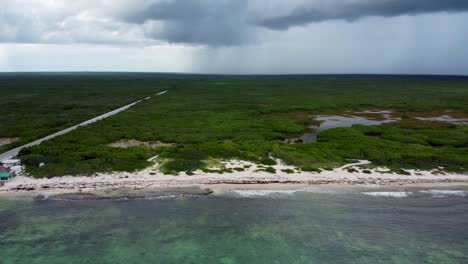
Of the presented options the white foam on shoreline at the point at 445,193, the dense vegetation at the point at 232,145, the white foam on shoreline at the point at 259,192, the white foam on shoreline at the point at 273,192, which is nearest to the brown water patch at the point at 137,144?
the dense vegetation at the point at 232,145

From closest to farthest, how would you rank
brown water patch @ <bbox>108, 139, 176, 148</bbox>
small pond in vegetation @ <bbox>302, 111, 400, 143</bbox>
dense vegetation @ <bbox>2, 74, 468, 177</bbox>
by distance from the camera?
dense vegetation @ <bbox>2, 74, 468, 177</bbox>, brown water patch @ <bbox>108, 139, 176, 148</bbox>, small pond in vegetation @ <bbox>302, 111, 400, 143</bbox>

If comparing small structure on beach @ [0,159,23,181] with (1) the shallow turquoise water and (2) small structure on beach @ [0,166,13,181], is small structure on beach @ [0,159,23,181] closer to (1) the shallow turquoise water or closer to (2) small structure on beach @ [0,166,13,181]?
(2) small structure on beach @ [0,166,13,181]

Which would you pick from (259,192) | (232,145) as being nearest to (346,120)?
(232,145)

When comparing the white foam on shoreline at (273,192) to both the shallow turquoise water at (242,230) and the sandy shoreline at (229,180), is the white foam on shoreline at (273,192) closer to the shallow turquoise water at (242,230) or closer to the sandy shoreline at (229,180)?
the shallow turquoise water at (242,230)

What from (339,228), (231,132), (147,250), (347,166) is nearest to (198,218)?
(147,250)

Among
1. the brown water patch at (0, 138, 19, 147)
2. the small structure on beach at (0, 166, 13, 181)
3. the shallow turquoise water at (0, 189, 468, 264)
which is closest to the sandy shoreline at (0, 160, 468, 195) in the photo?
the small structure on beach at (0, 166, 13, 181)

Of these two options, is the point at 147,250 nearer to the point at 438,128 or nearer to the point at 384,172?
the point at 384,172
